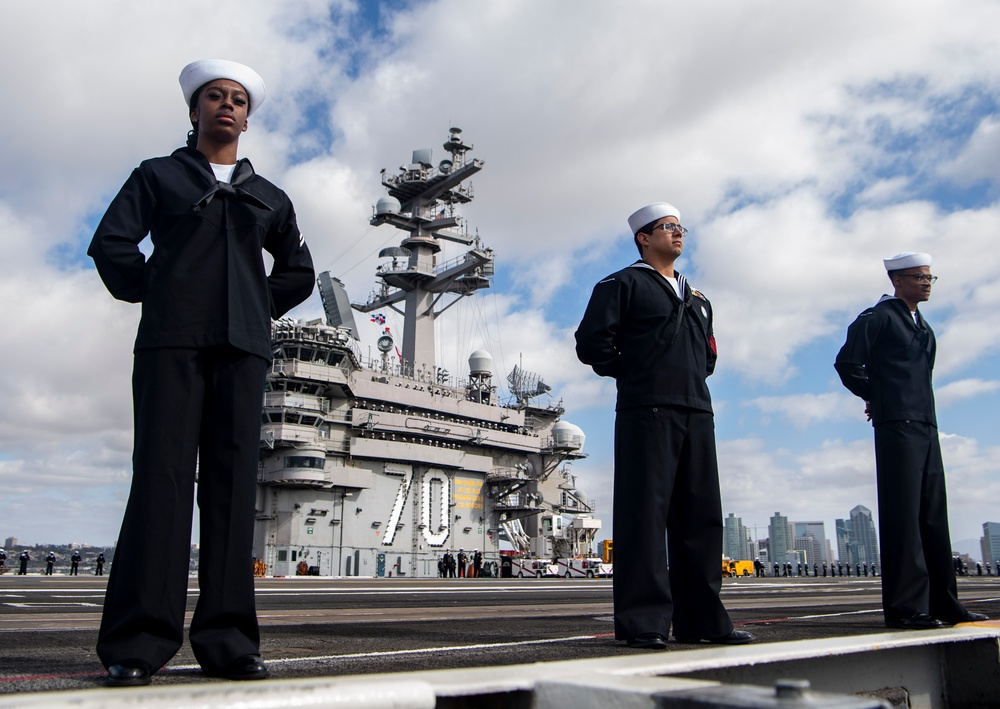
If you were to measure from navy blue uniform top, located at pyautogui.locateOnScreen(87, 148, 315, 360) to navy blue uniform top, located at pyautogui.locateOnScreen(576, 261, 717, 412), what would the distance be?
5.99 feet

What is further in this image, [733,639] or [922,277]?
[922,277]

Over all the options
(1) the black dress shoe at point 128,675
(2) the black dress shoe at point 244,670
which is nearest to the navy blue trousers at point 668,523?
(2) the black dress shoe at point 244,670

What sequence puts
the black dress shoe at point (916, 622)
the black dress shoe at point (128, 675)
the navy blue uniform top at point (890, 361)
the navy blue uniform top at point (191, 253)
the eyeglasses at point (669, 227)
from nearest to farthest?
the black dress shoe at point (128, 675)
the navy blue uniform top at point (191, 253)
the black dress shoe at point (916, 622)
the eyeglasses at point (669, 227)
the navy blue uniform top at point (890, 361)

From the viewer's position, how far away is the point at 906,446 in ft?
16.6

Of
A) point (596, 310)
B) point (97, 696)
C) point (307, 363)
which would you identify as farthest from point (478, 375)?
point (97, 696)

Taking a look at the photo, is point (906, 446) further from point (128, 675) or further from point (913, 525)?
point (128, 675)

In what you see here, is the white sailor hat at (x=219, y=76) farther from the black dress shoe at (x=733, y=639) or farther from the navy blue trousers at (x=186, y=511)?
the black dress shoe at (x=733, y=639)

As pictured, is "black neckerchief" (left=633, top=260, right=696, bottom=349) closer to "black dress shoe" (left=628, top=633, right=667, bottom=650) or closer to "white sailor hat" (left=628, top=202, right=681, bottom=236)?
"white sailor hat" (left=628, top=202, right=681, bottom=236)

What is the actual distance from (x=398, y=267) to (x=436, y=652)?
1692 inches

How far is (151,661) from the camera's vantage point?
2547mm

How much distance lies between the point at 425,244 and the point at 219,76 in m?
43.1

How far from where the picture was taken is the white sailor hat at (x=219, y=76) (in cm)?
334

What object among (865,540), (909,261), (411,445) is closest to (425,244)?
(411,445)

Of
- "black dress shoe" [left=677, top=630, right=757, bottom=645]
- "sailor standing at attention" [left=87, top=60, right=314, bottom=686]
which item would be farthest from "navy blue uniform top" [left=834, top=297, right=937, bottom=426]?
"sailor standing at attention" [left=87, top=60, right=314, bottom=686]
